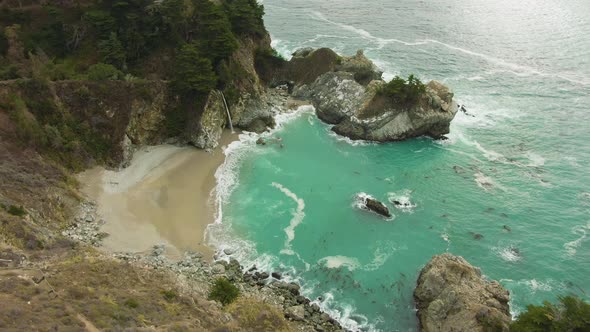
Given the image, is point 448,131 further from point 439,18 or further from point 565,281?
point 439,18

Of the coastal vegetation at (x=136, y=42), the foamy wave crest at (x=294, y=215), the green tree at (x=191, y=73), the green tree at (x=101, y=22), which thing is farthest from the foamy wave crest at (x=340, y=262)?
the green tree at (x=101, y=22)

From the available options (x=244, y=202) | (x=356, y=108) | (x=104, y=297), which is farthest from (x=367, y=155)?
(x=104, y=297)

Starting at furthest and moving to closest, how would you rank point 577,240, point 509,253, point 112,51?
point 112,51 < point 577,240 < point 509,253

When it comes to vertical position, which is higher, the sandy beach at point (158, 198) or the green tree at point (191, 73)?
the green tree at point (191, 73)

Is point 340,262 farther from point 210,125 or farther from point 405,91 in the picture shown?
point 405,91

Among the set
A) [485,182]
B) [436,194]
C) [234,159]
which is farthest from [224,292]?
[485,182]

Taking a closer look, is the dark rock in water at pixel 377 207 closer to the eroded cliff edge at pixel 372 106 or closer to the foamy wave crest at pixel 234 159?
the foamy wave crest at pixel 234 159
